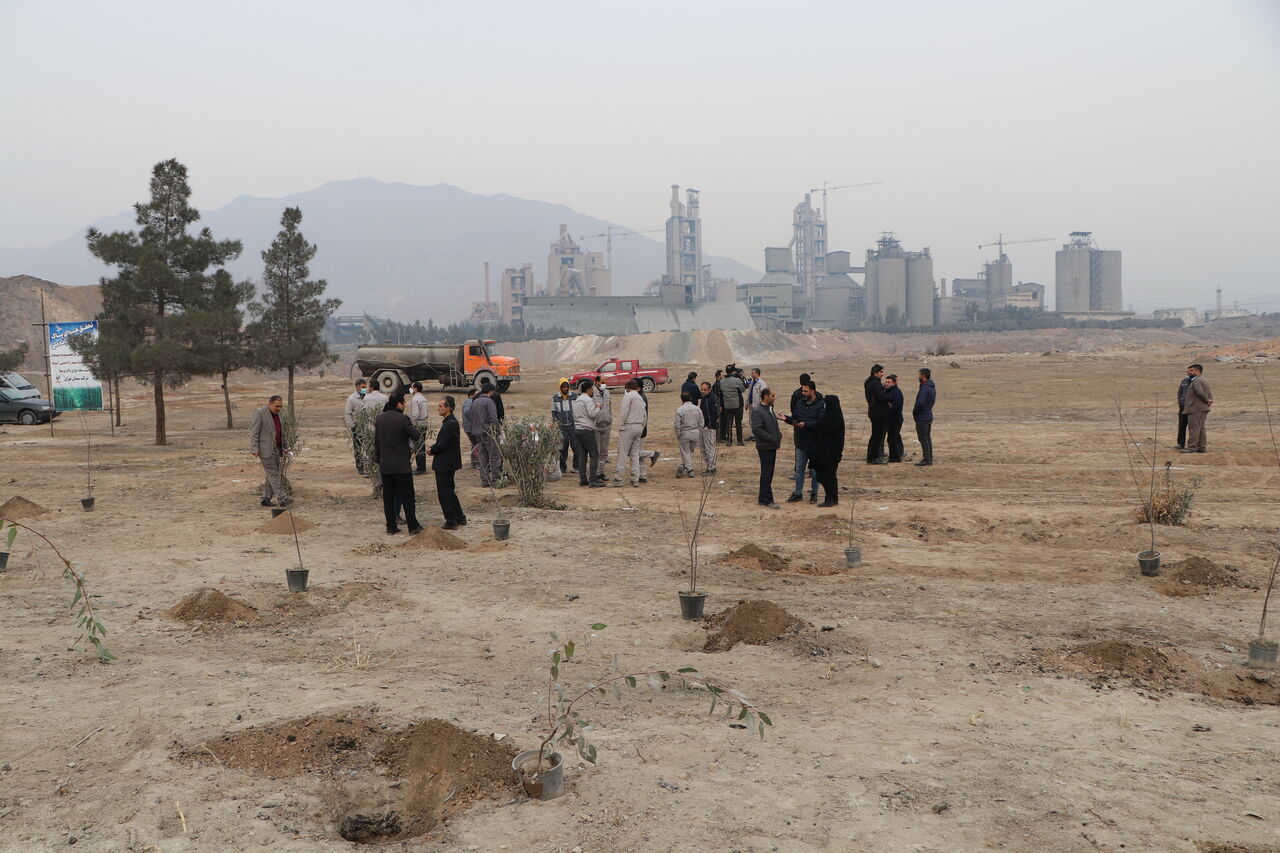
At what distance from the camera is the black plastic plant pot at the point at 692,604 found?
7.64 meters

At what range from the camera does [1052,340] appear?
340ft

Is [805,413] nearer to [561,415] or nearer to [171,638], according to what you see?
[561,415]

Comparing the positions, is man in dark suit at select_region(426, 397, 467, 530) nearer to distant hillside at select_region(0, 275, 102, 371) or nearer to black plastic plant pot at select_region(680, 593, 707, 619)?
black plastic plant pot at select_region(680, 593, 707, 619)

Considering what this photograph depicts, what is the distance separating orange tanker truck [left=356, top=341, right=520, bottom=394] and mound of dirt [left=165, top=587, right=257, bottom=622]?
104 ft

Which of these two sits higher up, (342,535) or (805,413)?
(805,413)

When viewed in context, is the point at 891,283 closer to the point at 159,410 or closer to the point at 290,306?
the point at 290,306

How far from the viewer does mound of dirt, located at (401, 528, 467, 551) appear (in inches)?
→ 409

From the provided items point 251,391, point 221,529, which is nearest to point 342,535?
point 221,529

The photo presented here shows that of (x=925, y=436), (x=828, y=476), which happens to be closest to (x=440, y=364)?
(x=925, y=436)

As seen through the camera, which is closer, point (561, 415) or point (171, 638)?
point (171, 638)

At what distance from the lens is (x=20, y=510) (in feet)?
41.0

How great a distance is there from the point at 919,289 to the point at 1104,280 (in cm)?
4884

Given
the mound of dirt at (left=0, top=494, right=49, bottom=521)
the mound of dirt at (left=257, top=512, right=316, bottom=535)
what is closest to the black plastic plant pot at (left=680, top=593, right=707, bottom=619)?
the mound of dirt at (left=257, top=512, right=316, bottom=535)

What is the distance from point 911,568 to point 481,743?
5614 mm
